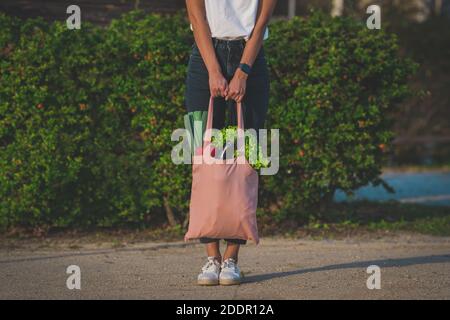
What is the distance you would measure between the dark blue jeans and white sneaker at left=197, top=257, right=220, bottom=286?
16 cm

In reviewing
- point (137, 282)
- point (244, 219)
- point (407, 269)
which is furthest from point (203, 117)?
point (407, 269)

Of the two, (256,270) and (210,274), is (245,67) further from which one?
(256,270)

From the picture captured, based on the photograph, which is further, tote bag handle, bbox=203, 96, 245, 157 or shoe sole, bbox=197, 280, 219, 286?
shoe sole, bbox=197, 280, 219, 286

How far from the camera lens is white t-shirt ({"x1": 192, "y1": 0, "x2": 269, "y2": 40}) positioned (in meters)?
5.62

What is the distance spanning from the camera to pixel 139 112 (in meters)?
7.82

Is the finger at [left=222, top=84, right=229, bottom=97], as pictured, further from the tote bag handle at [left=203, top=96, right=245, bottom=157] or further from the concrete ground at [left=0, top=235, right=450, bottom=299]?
the concrete ground at [left=0, top=235, right=450, bottom=299]

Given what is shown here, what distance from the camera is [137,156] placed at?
7.86 meters

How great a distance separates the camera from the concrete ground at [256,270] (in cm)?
561

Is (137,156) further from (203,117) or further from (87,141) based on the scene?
(203,117)

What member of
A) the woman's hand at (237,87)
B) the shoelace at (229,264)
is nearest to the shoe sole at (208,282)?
the shoelace at (229,264)

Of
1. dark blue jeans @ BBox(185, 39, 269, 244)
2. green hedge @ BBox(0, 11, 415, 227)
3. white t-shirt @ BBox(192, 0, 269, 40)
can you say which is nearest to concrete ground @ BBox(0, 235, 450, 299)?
dark blue jeans @ BBox(185, 39, 269, 244)

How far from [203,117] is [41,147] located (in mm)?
2438

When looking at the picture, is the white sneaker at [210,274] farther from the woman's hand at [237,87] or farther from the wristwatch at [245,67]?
the wristwatch at [245,67]

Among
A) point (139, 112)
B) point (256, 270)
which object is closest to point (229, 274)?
point (256, 270)
